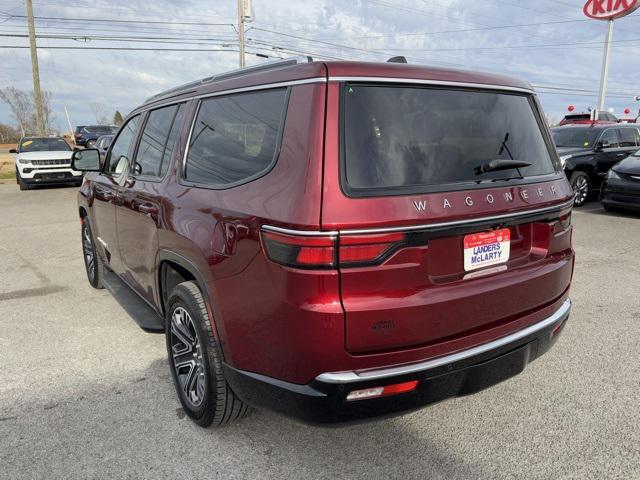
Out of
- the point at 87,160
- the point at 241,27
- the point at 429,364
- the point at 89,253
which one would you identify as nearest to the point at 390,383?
the point at 429,364

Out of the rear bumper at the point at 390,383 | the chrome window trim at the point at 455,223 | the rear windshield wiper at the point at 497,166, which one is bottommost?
the rear bumper at the point at 390,383

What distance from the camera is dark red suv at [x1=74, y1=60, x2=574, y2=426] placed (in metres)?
1.98

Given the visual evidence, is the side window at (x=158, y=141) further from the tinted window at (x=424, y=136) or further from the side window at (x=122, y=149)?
the tinted window at (x=424, y=136)

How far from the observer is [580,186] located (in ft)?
36.5

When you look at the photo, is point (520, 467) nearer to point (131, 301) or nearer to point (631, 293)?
point (131, 301)

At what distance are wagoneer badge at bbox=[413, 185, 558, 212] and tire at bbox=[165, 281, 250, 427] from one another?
1206mm

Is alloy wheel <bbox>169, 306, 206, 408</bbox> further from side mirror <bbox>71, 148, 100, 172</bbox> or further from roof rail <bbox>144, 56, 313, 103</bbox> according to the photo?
side mirror <bbox>71, 148, 100, 172</bbox>

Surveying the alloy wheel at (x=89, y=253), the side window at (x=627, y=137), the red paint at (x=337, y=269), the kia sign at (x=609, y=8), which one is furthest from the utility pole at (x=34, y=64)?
the kia sign at (x=609, y=8)

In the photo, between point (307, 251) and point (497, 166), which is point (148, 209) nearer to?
point (307, 251)

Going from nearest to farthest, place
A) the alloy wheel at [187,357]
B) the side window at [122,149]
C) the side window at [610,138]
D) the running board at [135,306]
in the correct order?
1. the alloy wheel at [187,357]
2. the running board at [135,306]
3. the side window at [122,149]
4. the side window at [610,138]

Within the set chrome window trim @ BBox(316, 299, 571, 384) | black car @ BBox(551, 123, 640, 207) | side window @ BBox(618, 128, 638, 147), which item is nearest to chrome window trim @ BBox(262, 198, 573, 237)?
chrome window trim @ BBox(316, 299, 571, 384)

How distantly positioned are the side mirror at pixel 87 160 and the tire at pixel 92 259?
2.59 feet

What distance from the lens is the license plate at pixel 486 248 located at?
7.36 ft

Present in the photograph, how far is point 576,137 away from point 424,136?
11.4 m
